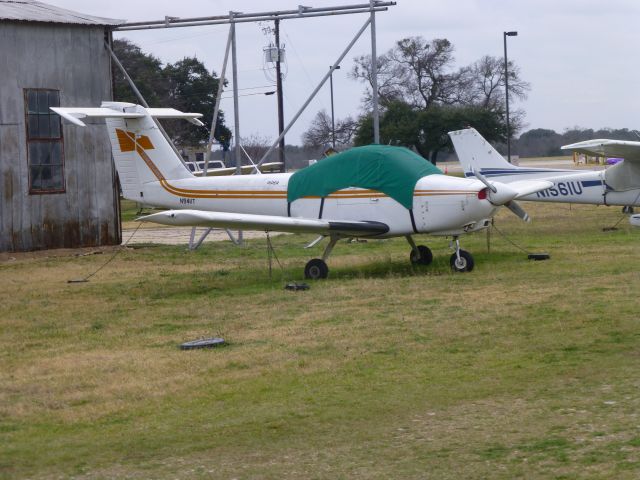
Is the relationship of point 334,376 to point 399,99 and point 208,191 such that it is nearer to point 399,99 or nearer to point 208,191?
point 208,191

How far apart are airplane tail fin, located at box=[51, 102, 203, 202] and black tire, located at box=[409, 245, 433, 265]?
4.13 meters

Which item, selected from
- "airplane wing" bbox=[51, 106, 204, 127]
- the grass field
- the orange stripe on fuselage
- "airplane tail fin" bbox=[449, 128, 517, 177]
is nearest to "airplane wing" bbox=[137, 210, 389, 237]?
the orange stripe on fuselage

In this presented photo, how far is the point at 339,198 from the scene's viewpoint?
1597 centimetres

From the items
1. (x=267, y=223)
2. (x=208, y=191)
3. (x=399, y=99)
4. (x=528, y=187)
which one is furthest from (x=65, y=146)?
(x=399, y=99)

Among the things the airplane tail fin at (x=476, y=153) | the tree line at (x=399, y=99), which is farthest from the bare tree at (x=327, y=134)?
the airplane tail fin at (x=476, y=153)

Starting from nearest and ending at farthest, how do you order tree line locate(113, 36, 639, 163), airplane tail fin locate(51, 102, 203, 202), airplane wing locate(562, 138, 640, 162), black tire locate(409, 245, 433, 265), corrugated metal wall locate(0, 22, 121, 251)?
black tire locate(409, 245, 433, 265) → airplane tail fin locate(51, 102, 203, 202) → corrugated metal wall locate(0, 22, 121, 251) → airplane wing locate(562, 138, 640, 162) → tree line locate(113, 36, 639, 163)

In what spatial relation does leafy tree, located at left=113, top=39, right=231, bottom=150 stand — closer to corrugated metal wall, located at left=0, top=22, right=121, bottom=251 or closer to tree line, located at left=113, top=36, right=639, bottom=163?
tree line, located at left=113, top=36, right=639, bottom=163

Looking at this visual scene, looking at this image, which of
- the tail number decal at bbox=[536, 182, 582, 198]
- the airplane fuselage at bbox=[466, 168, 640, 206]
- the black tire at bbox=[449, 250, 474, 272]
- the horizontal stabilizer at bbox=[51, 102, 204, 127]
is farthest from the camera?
the tail number decal at bbox=[536, 182, 582, 198]

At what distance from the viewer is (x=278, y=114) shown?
1810 inches

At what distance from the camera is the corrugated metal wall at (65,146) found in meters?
21.3

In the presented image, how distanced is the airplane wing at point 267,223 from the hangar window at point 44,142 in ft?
25.6

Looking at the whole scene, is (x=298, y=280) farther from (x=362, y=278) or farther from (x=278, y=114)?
(x=278, y=114)

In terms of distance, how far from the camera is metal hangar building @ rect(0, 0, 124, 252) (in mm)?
21312

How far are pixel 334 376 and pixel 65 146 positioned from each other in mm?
14958
